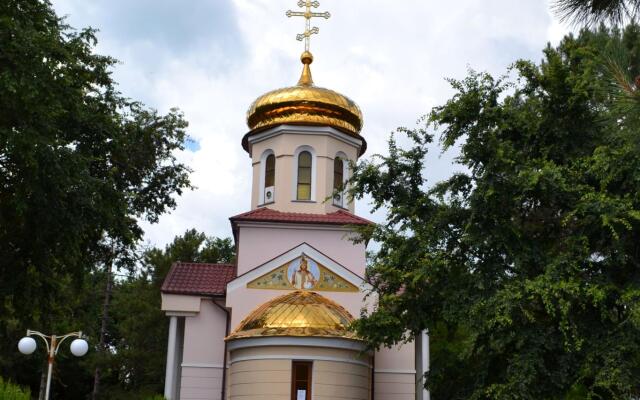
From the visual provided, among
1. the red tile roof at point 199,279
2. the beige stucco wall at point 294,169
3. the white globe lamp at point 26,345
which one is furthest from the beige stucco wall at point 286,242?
the white globe lamp at point 26,345

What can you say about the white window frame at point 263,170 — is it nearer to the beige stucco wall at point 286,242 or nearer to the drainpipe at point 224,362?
the beige stucco wall at point 286,242

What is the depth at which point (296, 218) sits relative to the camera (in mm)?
20547

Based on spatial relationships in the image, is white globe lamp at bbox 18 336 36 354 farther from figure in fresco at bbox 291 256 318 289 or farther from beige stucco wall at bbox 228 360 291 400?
figure in fresco at bbox 291 256 318 289

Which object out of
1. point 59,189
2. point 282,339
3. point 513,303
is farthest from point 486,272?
point 59,189

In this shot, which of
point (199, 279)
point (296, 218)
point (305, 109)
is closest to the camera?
point (296, 218)

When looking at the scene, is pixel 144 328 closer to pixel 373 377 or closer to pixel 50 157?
pixel 373 377

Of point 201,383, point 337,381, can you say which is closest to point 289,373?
point 337,381

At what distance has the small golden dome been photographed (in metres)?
17.1

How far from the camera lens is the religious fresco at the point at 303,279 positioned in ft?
63.4

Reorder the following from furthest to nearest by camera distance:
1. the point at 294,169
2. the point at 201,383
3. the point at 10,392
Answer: the point at 294,169, the point at 201,383, the point at 10,392

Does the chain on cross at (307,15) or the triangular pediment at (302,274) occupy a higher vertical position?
the chain on cross at (307,15)

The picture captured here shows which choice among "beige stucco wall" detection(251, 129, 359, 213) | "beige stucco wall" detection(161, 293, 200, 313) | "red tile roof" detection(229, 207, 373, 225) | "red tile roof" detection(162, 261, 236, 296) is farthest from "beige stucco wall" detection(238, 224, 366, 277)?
"beige stucco wall" detection(161, 293, 200, 313)

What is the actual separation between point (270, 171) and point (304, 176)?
42.7 inches

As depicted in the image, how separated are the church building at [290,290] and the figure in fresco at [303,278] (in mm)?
26
